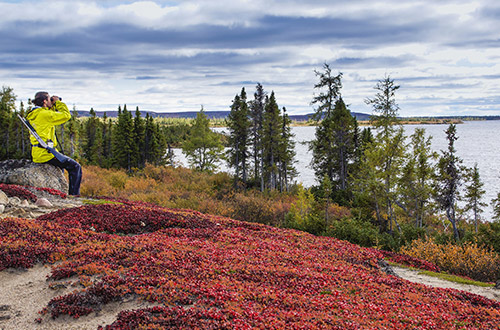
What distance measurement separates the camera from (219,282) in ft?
23.7

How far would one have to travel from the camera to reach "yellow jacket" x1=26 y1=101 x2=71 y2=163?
1556 centimetres

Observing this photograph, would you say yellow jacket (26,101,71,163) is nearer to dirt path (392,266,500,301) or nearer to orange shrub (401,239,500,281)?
dirt path (392,266,500,301)

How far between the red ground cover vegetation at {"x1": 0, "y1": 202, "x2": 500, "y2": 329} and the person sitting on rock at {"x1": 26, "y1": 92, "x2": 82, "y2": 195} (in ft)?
17.9

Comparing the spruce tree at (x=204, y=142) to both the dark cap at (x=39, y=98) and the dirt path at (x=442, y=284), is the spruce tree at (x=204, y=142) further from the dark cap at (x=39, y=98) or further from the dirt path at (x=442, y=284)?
the dirt path at (x=442, y=284)

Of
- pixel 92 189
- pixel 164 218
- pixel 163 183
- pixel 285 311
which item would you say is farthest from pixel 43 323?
pixel 163 183

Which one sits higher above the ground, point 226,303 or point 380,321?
point 226,303

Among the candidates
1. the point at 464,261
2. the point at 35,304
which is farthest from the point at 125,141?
the point at 35,304

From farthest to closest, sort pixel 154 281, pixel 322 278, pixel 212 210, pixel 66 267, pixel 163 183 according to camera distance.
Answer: pixel 163 183
pixel 212 210
pixel 322 278
pixel 66 267
pixel 154 281

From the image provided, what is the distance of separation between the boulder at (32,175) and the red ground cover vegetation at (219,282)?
576 cm

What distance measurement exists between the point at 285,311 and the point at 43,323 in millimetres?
4074

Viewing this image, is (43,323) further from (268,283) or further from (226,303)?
(268,283)

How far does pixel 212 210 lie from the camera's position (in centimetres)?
2542

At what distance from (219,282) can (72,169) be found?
13.0 m

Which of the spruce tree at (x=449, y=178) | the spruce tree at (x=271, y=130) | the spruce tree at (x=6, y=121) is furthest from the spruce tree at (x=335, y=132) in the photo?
the spruce tree at (x=6, y=121)
